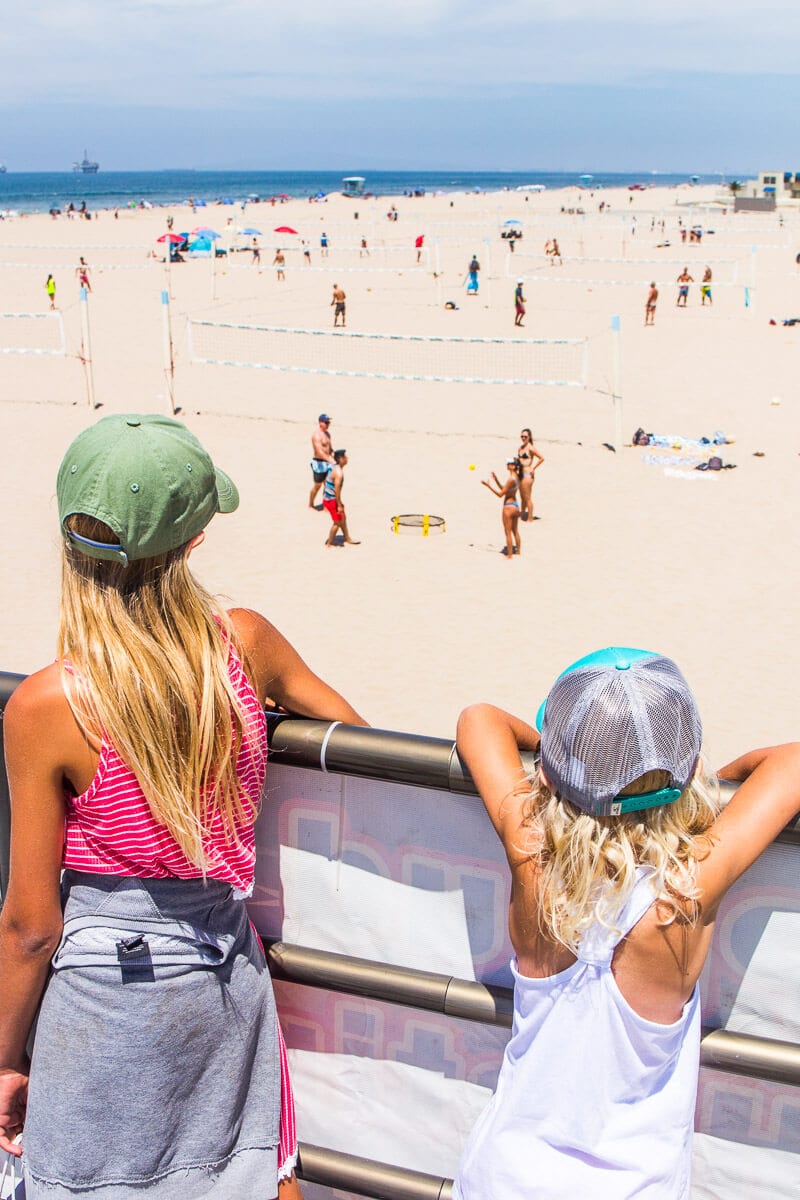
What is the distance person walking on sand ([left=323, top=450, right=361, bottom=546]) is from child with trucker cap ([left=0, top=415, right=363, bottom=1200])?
1062cm

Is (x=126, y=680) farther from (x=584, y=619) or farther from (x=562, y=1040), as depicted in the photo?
(x=584, y=619)

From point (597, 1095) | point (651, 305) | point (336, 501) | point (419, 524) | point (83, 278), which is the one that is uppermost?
point (83, 278)

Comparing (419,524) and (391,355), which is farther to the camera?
(391,355)

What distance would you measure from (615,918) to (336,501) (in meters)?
10.9

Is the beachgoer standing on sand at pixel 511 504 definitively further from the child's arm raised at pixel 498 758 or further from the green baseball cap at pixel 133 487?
the green baseball cap at pixel 133 487

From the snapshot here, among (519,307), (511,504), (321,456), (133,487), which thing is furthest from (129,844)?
(519,307)

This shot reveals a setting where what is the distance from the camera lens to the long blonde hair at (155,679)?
1865 millimetres

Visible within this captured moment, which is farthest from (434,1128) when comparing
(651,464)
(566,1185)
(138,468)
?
(651,464)

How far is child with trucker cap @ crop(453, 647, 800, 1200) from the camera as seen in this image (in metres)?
1.80

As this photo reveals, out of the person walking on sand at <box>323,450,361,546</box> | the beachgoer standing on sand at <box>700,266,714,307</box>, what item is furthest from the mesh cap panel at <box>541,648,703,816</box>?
the beachgoer standing on sand at <box>700,266,714,307</box>

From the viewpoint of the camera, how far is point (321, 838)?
2359 mm

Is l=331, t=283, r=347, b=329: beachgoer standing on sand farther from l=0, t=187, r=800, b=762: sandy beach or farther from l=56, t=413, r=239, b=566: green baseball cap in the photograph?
l=56, t=413, r=239, b=566: green baseball cap

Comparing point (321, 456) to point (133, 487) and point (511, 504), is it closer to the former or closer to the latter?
point (511, 504)

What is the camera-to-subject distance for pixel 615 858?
5.96 ft
